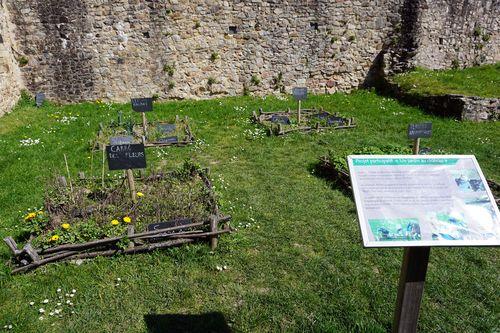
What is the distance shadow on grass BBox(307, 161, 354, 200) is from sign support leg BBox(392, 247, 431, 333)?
3919mm

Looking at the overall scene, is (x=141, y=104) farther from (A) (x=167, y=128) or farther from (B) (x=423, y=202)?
(B) (x=423, y=202)

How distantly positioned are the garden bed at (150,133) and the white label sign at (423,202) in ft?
23.2

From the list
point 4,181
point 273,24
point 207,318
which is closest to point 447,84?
point 273,24

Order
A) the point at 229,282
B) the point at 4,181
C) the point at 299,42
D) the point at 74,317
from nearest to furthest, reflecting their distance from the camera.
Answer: the point at 74,317
the point at 229,282
the point at 4,181
the point at 299,42

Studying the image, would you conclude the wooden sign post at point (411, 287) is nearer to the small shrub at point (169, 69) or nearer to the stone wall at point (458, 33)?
the small shrub at point (169, 69)

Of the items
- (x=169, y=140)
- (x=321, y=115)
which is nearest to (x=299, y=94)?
(x=321, y=115)

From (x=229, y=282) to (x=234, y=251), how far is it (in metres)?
0.62

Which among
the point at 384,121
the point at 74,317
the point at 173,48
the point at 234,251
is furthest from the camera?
the point at 173,48

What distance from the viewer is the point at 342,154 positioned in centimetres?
802

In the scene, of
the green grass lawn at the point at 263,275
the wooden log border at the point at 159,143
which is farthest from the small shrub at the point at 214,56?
the green grass lawn at the point at 263,275

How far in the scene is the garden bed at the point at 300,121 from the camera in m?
→ 10.4

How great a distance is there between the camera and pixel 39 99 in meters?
12.7

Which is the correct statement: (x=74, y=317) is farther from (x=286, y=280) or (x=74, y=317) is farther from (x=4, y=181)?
(x=4, y=181)

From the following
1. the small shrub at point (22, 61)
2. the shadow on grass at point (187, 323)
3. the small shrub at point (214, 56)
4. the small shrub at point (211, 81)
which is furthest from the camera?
the small shrub at point (211, 81)
